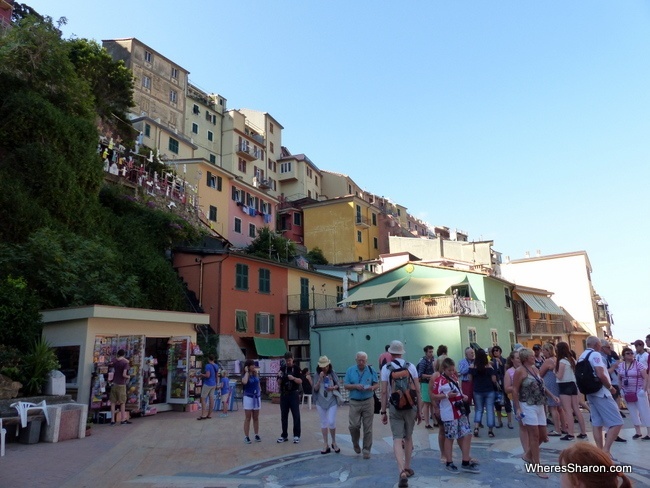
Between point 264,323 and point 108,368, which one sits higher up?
point 264,323

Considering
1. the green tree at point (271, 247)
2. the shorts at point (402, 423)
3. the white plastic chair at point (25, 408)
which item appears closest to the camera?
the shorts at point (402, 423)

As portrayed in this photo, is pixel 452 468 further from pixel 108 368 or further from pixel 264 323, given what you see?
pixel 264 323

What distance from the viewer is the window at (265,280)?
28234 mm

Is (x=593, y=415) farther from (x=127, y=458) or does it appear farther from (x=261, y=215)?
(x=261, y=215)

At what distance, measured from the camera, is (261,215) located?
43250 millimetres

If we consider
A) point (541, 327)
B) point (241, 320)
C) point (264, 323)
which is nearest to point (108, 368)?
point (241, 320)

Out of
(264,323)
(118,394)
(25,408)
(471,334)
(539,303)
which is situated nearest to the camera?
(25,408)

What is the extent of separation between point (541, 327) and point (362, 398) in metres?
31.1

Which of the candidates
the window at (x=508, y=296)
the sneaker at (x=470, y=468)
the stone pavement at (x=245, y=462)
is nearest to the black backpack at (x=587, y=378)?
the stone pavement at (x=245, y=462)

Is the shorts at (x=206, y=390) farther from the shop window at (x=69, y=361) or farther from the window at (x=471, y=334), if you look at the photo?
the window at (x=471, y=334)

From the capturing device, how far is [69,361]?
12.9 meters

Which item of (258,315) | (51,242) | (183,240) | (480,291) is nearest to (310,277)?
(258,315)

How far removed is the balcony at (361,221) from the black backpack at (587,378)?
43394mm

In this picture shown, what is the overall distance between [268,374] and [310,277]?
9541 mm
